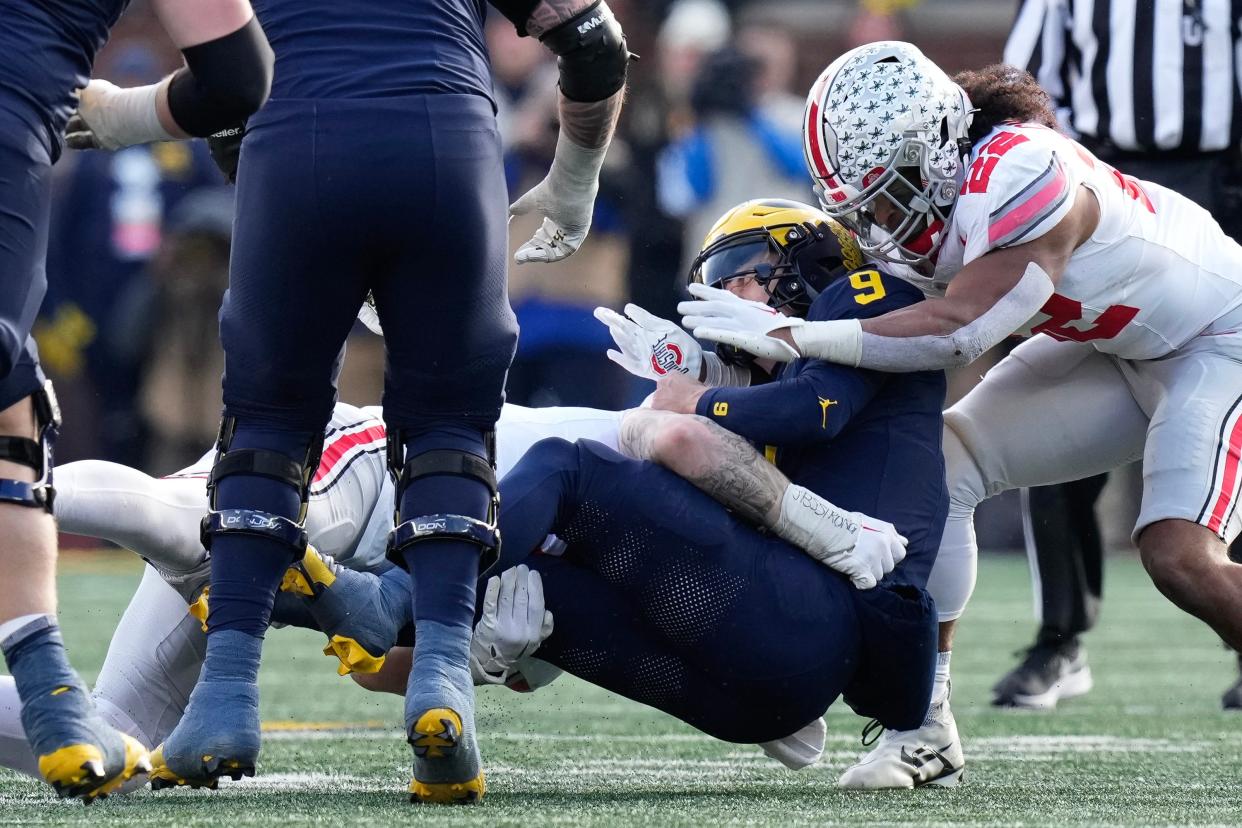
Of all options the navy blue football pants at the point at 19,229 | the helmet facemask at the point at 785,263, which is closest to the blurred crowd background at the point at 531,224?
the helmet facemask at the point at 785,263

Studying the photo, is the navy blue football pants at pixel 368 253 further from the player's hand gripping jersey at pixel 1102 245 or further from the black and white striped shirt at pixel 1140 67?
the black and white striped shirt at pixel 1140 67

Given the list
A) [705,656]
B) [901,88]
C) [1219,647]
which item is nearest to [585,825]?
[705,656]

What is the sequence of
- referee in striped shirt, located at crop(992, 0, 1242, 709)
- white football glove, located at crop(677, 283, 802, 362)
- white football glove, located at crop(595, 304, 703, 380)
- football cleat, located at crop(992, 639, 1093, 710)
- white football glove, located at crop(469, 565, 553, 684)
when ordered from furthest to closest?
referee in striped shirt, located at crop(992, 0, 1242, 709) → football cleat, located at crop(992, 639, 1093, 710) → white football glove, located at crop(595, 304, 703, 380) → white football glove, located at crop(677, 283, 802, 362) → white football glove, located at crop(469, 565, 553, 684)

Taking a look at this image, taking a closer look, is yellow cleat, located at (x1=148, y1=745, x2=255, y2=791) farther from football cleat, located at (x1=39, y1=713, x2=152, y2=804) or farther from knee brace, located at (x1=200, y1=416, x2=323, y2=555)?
knee brace, located at (x1=200, y1=416, x2=323, y2=555)

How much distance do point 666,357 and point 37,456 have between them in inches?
48.1

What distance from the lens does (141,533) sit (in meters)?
3.38

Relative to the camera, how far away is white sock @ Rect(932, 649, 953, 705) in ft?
11.9

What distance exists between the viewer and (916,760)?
3539 mm

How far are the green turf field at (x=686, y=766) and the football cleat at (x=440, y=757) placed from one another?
0.05 metres

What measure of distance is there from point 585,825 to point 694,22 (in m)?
6.83

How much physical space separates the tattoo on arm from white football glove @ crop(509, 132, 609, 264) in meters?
0.52

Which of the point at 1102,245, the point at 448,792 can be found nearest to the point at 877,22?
the point at 1102,245

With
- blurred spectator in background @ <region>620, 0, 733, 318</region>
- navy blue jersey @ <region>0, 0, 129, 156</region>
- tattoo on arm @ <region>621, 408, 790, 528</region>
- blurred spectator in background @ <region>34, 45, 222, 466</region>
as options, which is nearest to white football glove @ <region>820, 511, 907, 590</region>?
tattoo on arm @ <region>621, 408, 790, 528</region>

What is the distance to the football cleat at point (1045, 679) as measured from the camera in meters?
5.02
